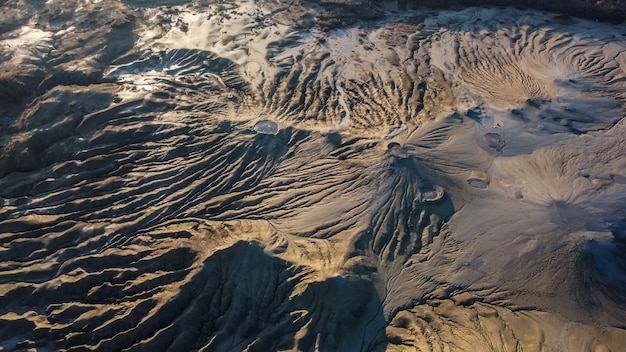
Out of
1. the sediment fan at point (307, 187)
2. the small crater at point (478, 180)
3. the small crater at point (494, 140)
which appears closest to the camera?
the sediment fan at point (307, 187)

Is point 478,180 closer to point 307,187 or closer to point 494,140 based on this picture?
point 494,140

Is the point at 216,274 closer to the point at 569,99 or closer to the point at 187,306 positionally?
the point at 187,306

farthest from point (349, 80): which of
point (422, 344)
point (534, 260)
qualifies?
point (422, 344)

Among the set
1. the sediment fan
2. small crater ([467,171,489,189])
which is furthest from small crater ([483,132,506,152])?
small crater ([467,171,489,189])

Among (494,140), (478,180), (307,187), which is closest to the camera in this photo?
(307,187)

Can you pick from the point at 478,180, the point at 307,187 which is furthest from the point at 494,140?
the point at 307,187

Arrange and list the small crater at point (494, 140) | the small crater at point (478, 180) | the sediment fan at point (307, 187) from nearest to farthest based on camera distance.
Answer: the sediment fan at point (307, 187) < the small crater at point (478, 180) < the small crater at point (494, 140)

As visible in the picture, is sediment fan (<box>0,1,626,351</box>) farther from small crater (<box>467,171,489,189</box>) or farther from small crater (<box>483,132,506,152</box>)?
small crater (<box>483,132,506,152</box>)

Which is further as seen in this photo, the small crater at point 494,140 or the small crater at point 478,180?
the small crater at point 494,140

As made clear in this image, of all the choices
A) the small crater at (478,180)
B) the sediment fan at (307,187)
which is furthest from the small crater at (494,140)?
the small crater at (478,180)

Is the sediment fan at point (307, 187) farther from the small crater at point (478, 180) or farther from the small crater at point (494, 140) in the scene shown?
the small crater at point (494, 140)
